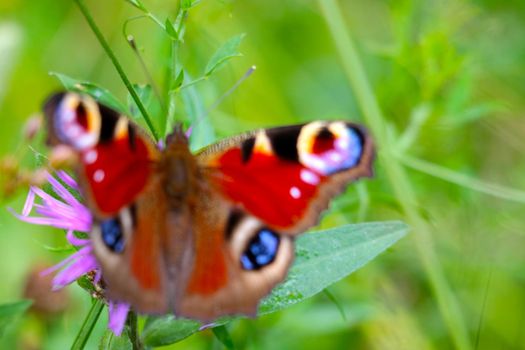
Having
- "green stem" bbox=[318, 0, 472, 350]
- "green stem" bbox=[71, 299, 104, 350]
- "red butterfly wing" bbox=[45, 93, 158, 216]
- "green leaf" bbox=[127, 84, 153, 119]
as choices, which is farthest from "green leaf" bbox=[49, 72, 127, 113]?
"green stem" bbox=[318, 0, 472, 350]

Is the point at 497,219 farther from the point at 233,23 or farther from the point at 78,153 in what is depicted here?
the point at 78,153

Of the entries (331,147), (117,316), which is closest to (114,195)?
(117,316)

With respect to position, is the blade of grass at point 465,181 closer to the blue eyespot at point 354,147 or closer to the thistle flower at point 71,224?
the blue eyespot at point 354,147

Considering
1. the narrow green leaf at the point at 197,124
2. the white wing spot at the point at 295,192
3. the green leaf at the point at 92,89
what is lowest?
the white wing spot at the point at 295,192

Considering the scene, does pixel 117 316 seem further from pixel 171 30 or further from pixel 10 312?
pixel 171 30

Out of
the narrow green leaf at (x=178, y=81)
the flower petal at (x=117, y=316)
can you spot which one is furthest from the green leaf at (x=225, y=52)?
→ the flower petal at (x=117, y=316)

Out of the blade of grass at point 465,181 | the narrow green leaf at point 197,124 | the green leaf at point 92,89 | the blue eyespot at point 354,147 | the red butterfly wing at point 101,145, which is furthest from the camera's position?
the blade of grass at point 465,181

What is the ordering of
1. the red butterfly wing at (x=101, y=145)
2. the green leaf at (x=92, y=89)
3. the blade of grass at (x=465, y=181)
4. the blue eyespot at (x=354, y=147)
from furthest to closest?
the blade of grass at (x=465, y=181) → the green leaf at (x=92, y=89) → the blue eyespot at (x=354, y=147) → the red butterfly wing at (x=101, y=145)
